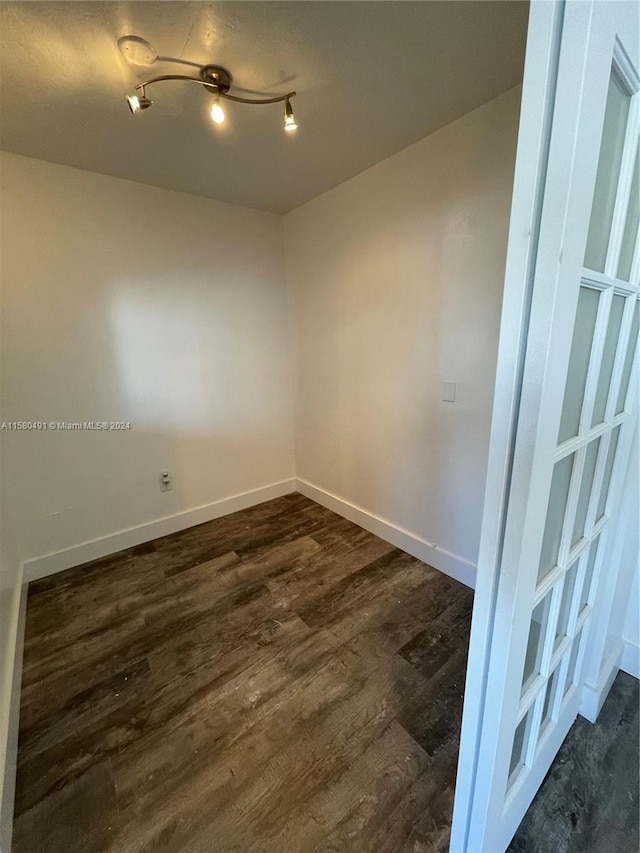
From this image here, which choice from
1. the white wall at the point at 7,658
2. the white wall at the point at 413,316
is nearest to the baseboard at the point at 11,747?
the white wall at the point at 7,658

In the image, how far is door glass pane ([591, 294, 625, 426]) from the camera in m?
0.83

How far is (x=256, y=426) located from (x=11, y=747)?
2.18 metres

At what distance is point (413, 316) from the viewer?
6.63ft

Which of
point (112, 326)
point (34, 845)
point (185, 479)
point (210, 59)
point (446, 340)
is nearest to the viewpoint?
point (34, 845)

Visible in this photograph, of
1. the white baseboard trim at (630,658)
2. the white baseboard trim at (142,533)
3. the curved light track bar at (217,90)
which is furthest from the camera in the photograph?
the white baseboard trim at (142,533)

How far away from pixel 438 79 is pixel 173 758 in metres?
2.73

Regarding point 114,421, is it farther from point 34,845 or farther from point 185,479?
point 34,845

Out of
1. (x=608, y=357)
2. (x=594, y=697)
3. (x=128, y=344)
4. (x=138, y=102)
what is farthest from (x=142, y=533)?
(x=608, y=357)

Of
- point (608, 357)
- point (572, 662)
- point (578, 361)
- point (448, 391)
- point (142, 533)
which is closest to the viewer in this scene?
point (578, 361)

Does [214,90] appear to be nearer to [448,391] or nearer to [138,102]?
[138,102]

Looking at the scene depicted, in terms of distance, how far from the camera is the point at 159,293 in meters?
2.37

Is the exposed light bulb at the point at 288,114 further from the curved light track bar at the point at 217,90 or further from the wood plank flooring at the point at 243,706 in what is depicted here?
the wood plank flooring at the point at 243,706

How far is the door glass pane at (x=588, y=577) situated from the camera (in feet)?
3.60

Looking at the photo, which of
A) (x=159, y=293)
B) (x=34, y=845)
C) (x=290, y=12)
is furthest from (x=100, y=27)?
(x=34, y=845)
